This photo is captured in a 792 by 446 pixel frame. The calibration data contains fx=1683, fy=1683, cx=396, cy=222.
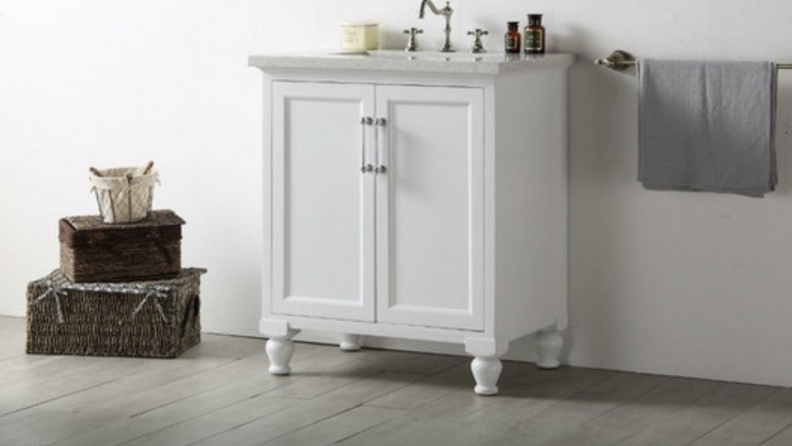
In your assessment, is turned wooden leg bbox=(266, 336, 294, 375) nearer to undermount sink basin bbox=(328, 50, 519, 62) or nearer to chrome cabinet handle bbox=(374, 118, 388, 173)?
chrome cabinet handle bbox=(374, 118, 388, 173)

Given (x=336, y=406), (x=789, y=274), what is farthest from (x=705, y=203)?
(x=336, y=406)

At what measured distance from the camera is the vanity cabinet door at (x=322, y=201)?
4.23 m

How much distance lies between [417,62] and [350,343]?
0.97 m

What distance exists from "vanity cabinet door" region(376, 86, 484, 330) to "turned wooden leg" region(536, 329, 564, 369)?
1.15 ft

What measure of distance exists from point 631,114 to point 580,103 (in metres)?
0.14

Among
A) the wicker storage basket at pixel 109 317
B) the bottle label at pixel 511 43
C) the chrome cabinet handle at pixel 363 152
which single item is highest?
the bottle label at pixel 511 43

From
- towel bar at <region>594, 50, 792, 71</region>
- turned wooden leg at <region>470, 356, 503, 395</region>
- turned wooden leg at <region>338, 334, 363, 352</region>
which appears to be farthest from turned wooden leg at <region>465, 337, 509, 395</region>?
towel bar at <region>594, 50, 792, 71</region>

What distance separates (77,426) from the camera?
3873 mm

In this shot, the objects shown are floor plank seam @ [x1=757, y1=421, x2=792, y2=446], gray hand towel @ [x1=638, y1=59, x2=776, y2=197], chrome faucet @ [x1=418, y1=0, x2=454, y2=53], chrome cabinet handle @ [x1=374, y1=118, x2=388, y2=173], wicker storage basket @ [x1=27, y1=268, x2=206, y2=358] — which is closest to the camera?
floor plank seam @ [x1=757, y1=421, x2=792, y2=446]

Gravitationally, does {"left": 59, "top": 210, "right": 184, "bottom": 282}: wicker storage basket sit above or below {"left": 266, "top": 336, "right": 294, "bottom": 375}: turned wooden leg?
above

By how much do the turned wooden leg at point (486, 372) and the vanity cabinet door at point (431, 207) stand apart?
3.5 inches

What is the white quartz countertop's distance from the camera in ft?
13.2

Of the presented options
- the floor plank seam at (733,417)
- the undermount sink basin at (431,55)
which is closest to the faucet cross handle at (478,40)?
the undermount sink basin at (431,55)

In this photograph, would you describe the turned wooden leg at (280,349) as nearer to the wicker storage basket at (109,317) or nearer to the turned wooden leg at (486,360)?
the wicker storage basket at (109,317)
